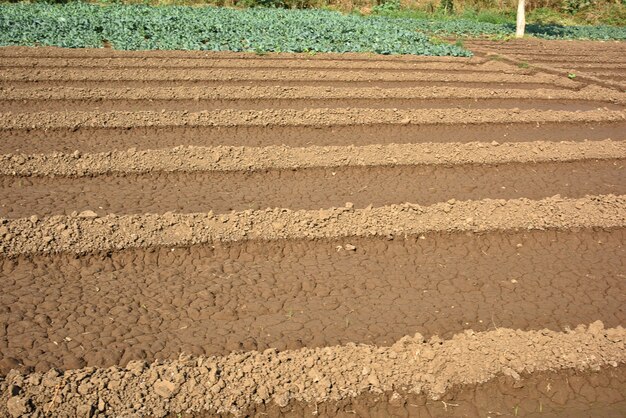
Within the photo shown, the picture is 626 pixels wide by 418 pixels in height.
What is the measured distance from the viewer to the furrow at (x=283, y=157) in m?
7.70

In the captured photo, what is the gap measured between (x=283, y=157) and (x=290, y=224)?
1868mm

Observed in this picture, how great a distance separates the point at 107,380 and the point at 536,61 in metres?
15.0

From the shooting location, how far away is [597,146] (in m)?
9.45

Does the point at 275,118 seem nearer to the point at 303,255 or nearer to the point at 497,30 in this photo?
the point at 303,255

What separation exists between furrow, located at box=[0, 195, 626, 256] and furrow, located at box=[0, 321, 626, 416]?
1.85m

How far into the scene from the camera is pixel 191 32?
17234 mm

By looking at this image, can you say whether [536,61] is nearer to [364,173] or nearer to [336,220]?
[364,173]

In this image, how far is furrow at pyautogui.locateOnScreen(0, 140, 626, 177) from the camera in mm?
7699

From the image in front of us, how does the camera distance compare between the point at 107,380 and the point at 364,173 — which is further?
the point at 364,173

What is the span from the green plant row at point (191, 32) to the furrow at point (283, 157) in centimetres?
790

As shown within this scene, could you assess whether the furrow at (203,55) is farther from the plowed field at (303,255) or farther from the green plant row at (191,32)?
the plowed field at (303,255)

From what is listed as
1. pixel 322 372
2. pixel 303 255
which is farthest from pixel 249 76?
pixel 322 372

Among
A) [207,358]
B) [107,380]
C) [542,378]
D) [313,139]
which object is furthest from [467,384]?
[313,139]

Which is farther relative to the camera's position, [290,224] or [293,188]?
[293,188]
